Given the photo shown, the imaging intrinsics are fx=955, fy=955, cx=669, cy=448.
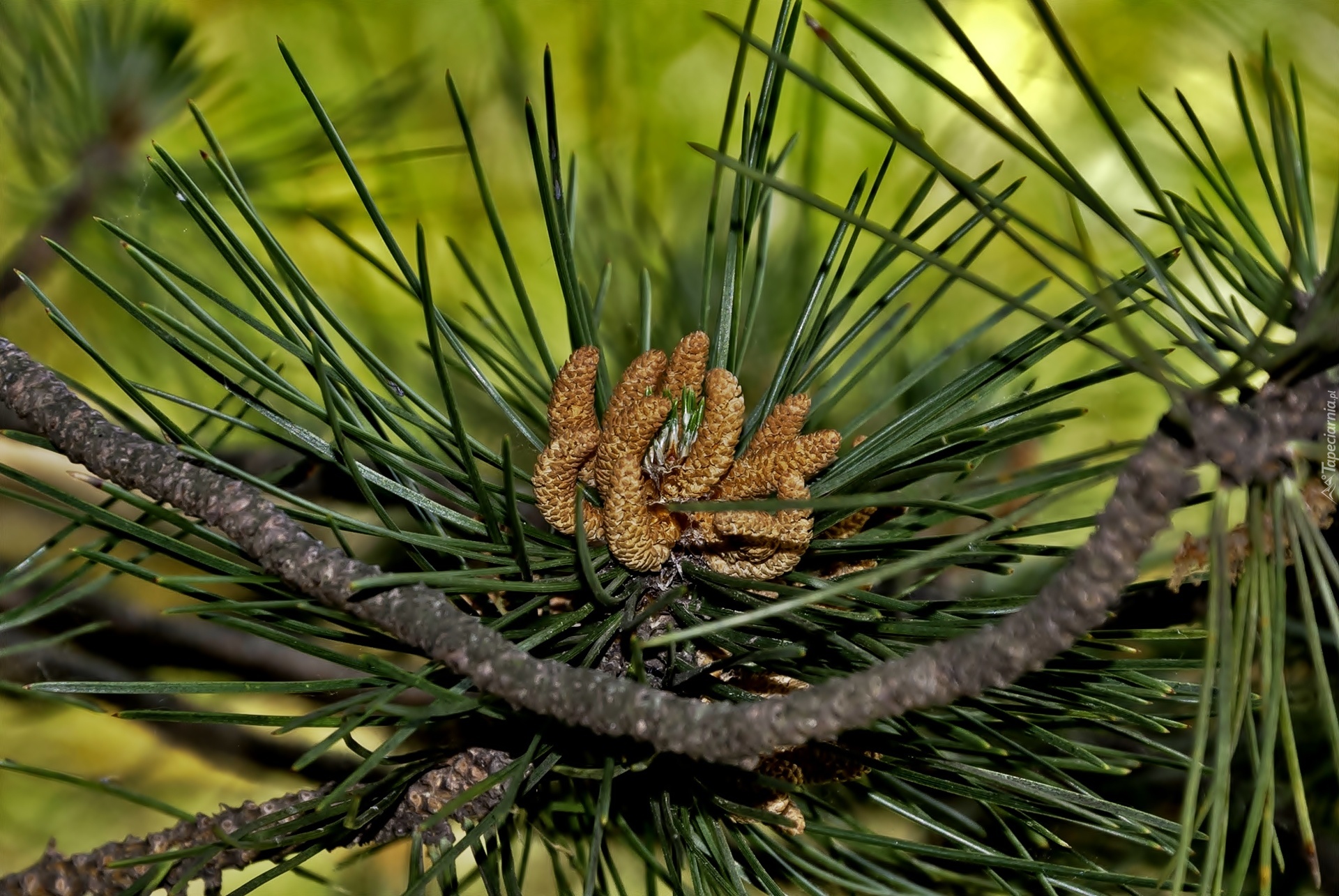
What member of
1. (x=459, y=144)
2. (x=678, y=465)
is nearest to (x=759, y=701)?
(x=678, y=465)

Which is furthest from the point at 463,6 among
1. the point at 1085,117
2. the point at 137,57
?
the point at 1085,117

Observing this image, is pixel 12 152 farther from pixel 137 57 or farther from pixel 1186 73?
pixel 1186 73

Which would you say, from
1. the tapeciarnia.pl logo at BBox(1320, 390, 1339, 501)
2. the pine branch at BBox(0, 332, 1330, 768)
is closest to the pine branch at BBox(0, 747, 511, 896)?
the pine branch at BBox(0, 332, 1330, 768)

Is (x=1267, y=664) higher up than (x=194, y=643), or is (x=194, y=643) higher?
(x=194, y=643)

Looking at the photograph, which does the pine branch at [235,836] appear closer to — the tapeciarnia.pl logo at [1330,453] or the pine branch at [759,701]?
the pine branch at [759,701]

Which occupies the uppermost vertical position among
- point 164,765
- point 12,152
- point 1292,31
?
point 12,152

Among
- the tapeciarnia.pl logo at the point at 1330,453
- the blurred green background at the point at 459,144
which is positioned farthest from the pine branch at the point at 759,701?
the blurred green background at the point at 459,144
